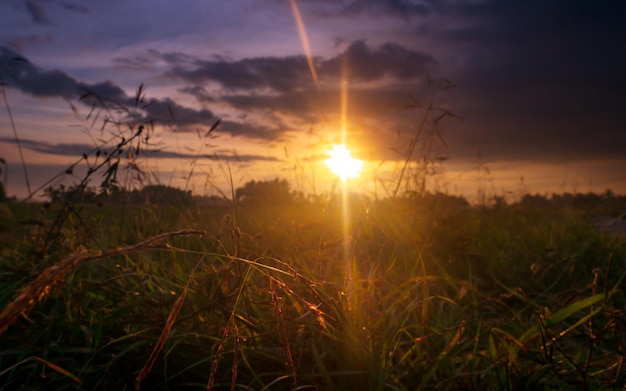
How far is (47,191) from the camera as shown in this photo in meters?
4.10

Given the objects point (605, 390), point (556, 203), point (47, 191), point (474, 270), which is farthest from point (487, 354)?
point (556, 203)

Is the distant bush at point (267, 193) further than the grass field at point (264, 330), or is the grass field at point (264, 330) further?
the distant bush at point (267, 193)

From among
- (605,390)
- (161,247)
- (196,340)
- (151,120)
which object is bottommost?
(605,390)

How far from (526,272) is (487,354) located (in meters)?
2.64

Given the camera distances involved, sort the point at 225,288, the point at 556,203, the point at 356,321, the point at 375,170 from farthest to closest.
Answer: the point at 556,203 < the point at 375,170 < the point at 225,288 < the point at 356,321

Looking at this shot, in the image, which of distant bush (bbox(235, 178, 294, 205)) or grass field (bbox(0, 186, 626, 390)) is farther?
distant bush (bbox(235, 178, 294, 205))

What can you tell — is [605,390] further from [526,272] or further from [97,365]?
[526,272]

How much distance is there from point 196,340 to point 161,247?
3.11 feet

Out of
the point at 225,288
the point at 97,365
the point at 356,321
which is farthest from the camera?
the point at 225,288

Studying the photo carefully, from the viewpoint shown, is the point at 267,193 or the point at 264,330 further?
the point at 267,193

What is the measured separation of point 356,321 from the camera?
1.88 meters

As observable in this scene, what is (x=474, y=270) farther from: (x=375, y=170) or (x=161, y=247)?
(x=161, y=247)

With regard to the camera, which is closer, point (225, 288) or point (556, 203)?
point (225, 288)

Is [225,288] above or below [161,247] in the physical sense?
below
